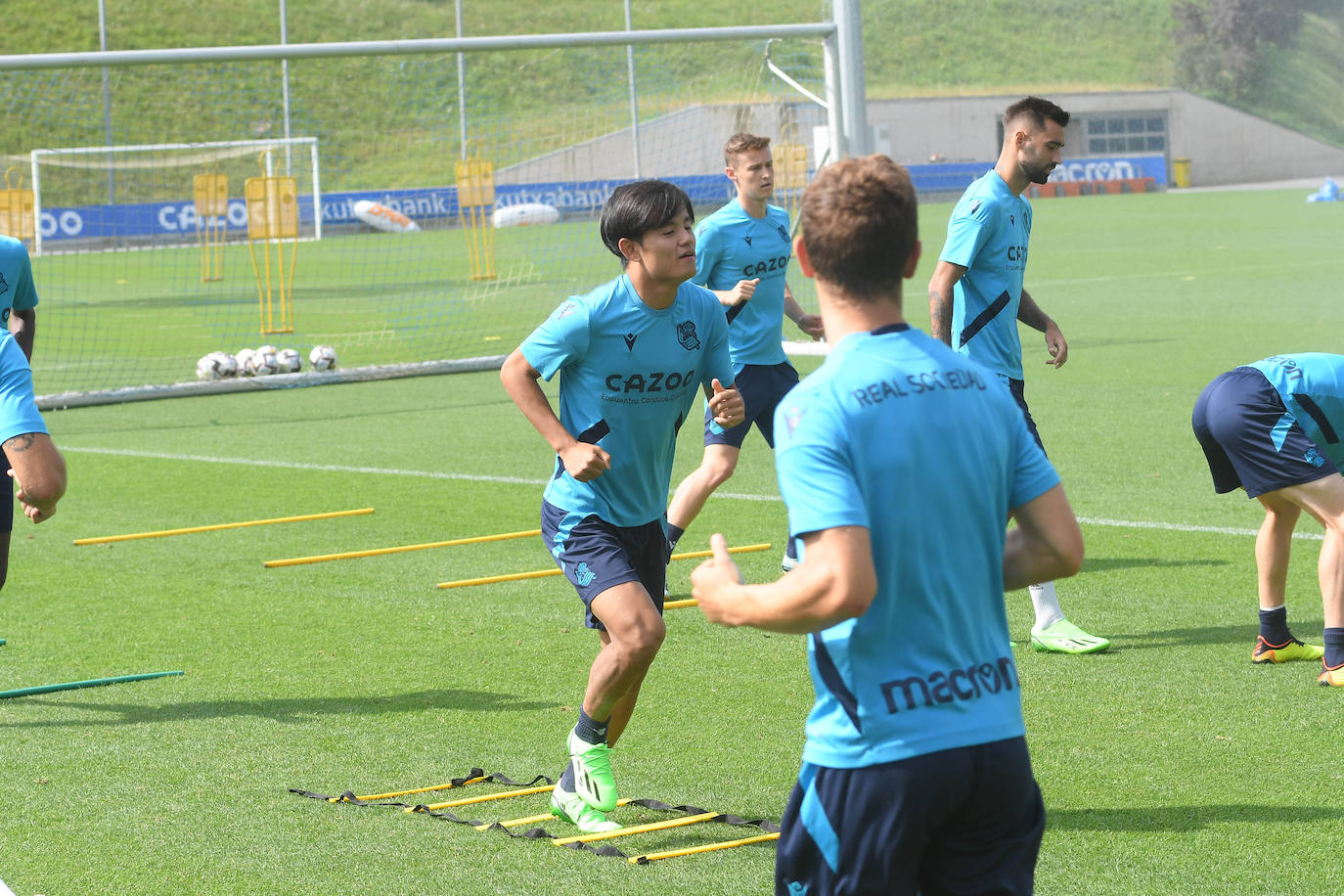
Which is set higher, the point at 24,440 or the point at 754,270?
the point at 754,270

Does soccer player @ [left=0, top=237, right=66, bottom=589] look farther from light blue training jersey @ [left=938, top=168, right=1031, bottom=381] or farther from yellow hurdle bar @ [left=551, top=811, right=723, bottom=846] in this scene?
light blue training jersey @ [left=938, top=168, right=1031, bottom=381]

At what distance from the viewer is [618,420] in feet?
17.4

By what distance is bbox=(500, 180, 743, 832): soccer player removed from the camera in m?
5.15

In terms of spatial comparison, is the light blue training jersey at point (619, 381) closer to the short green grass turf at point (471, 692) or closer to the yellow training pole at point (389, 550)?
the short green grass turf at point (471, 692)

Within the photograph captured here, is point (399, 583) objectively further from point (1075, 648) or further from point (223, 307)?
point (223, 307)

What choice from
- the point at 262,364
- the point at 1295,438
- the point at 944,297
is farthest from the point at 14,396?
the point at 262,364

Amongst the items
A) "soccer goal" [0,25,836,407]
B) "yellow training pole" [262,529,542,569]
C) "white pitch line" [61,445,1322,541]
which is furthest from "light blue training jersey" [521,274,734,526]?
"soccer goal" [0,25,836,407]

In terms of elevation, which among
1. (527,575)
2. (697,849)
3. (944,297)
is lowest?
(697,849)

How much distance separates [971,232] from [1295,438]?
169cm

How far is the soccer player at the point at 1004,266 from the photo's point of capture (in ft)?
23.6

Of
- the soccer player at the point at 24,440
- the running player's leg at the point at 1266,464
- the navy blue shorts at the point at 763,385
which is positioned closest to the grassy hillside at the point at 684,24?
the navy blue shorts at the point at 763,385

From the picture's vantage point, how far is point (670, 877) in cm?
474

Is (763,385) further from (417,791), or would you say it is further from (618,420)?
(417,791)

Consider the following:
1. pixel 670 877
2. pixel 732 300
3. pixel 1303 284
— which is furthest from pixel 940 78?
pixel 670 877
